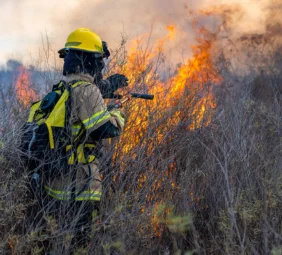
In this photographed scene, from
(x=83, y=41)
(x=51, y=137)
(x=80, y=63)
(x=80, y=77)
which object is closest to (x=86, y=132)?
(x=51, y=137)

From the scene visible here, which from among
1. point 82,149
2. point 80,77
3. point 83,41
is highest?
point 83,41

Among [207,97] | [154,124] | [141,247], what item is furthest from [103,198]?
[207,97]

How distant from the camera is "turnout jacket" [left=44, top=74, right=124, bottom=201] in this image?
3.43 m

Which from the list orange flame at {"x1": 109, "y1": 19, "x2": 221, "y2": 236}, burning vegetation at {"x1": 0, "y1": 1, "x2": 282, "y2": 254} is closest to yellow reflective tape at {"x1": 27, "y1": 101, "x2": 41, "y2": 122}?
burning vegetation at {"x1": 0, "y1": 1, "x2": 282, "y2": 254}

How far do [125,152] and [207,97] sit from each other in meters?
1.64

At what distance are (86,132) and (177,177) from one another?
1.47 meters

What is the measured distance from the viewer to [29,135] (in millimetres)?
3551

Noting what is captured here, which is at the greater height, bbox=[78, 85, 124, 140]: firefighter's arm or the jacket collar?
the jacket collar

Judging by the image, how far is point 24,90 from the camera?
17.9ft

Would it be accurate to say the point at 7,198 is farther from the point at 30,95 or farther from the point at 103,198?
the point at 30,95

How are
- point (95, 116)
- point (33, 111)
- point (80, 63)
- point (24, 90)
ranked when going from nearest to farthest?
point (95, 116) → point (80, 63) → point (33, 111) → point (24, 90)

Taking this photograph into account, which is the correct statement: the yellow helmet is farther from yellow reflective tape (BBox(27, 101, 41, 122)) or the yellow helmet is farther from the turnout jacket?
yellow reflective tape (BBox(27, 101, 41, 122))

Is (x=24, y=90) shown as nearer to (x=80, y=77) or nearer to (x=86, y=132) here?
(x=80, y=77)

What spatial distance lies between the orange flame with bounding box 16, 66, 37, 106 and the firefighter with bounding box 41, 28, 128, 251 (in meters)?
1.72
